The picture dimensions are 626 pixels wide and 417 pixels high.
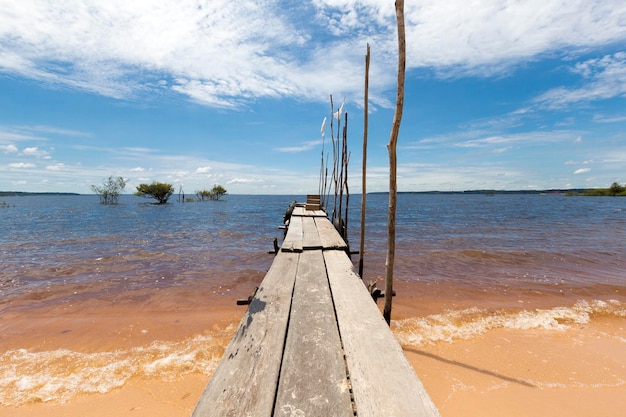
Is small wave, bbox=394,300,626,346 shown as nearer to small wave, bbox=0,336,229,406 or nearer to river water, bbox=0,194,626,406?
river water, bbox=0,194,626,406

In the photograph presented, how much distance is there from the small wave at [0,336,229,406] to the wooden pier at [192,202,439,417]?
2.08 metres

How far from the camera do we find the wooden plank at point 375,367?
1.87m

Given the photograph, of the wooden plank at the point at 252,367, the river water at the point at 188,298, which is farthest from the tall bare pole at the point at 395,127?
the river water at the point at 188,298

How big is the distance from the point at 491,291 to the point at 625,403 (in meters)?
4.74

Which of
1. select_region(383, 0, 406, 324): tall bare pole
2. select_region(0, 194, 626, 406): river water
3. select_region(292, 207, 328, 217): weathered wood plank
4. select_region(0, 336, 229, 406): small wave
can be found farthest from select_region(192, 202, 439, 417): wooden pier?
select_region(292, 207, 328, 217): weathered wood plank

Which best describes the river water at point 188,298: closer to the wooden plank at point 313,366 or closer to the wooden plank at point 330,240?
the wooden plank at point 330,240

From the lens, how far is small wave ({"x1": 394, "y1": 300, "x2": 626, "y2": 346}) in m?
5.68

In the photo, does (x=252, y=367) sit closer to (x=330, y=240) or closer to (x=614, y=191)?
(x=330, y=240)

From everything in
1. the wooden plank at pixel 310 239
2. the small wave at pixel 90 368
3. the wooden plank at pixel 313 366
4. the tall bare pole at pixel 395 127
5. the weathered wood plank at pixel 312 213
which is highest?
the tall bare pole at pixel 395 127

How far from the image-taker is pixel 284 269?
Result: 5.14 metres

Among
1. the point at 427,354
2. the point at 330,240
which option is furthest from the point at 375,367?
the point at 330,240

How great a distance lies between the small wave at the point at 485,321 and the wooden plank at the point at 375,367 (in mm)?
2672

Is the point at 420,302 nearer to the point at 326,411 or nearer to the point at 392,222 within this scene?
the point at 392,222

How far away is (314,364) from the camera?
2.33 metres
